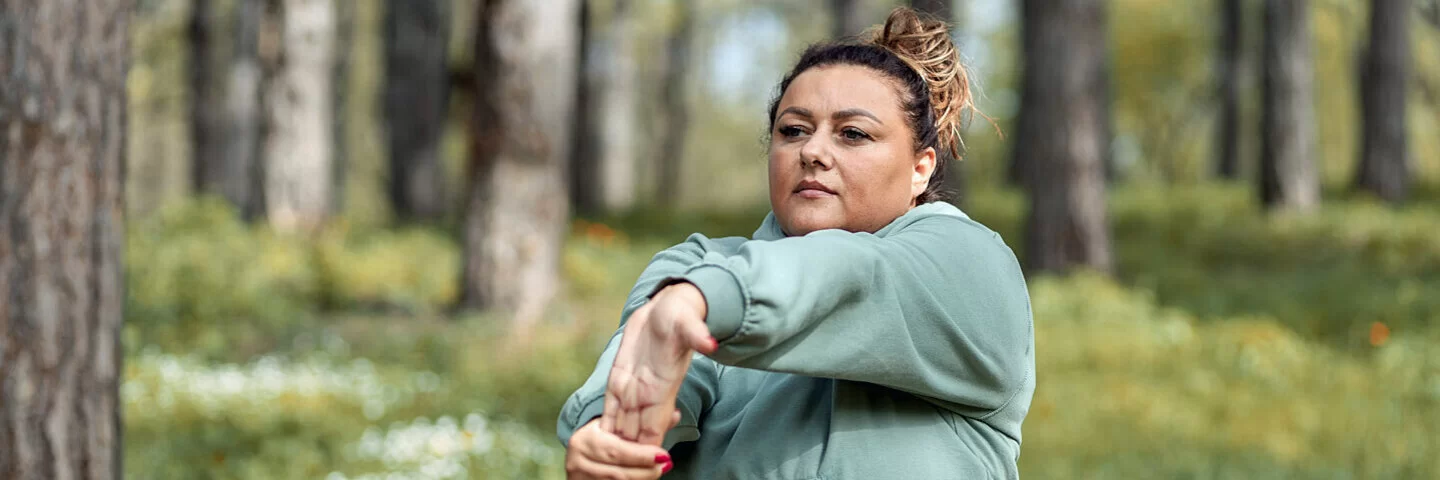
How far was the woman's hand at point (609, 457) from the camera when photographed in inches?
69.2

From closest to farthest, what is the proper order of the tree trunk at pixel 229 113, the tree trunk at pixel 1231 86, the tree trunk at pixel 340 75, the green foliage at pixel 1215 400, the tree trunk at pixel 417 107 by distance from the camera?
the green foliage at pixel 1215 400, the tree trunk at pixel 229 113, the tree trunk at pixel 417 107, the tree trunk at pixel 1231 86, the tree trunk at pixel 340 75

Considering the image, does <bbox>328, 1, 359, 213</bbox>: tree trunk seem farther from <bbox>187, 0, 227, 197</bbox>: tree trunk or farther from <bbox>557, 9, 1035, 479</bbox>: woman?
<bbox>557, 9, 1035, 479</bbox>: woman

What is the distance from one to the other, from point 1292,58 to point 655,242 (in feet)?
24.4

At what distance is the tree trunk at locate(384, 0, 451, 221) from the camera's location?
18641mm

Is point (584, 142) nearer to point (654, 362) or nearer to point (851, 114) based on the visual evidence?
point (851, 114)

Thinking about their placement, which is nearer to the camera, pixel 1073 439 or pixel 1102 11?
pixel 1073 439

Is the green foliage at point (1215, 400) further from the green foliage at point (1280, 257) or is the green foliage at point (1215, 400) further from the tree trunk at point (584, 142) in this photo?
the tree trunk at point (584, 142)

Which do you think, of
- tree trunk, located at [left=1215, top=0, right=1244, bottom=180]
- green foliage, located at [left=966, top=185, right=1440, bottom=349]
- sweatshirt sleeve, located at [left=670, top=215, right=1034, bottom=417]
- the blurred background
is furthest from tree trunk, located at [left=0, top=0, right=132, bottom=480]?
tree trunk, located at [left=1215, top=0, right=1244, bottom=180]

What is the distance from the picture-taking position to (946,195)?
2369mm

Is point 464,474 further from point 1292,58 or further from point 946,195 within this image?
point 1292,58

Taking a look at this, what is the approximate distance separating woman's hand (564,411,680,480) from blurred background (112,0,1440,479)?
94cm

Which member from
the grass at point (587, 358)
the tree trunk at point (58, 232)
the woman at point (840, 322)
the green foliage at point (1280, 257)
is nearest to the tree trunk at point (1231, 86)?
the green foliage at point (1280, 257)

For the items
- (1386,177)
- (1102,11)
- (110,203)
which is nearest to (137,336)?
(110,203)

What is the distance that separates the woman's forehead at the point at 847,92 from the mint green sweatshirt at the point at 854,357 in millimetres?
179
